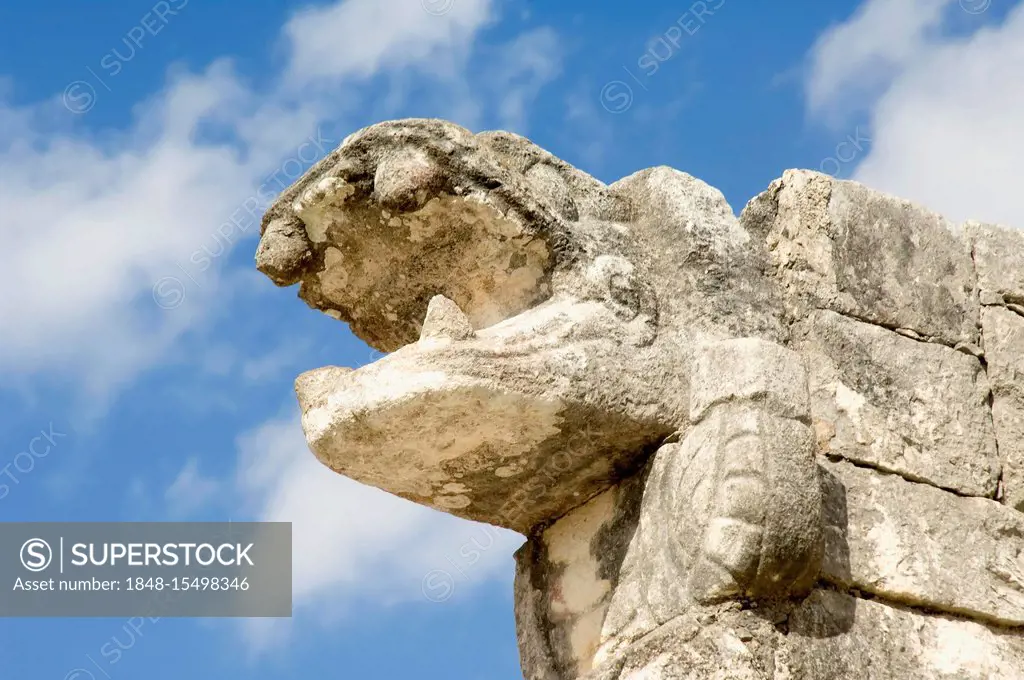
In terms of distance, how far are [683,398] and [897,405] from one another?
0.66 metres

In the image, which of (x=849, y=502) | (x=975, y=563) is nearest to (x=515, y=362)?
(x=849, y=502)

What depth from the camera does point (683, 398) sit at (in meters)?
3.96

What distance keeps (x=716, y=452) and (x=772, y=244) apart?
0.90 metres

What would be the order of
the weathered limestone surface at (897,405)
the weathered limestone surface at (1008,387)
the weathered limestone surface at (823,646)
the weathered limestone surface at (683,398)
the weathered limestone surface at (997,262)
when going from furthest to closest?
the weathered limestone surface at (997,262), the weathered limestone surface at (1008,387), the weathered limestone surface at (897,405), the weathered limestone surface at (683,398), the weathered limestone surface at (823,646)

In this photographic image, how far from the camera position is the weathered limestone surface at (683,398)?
3660mm

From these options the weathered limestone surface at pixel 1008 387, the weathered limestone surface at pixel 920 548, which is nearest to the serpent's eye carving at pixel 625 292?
the weathered limestone surface at pixel 920 548

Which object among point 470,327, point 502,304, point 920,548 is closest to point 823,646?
point 920,548

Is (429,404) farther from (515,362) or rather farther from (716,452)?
Result: (716,452)

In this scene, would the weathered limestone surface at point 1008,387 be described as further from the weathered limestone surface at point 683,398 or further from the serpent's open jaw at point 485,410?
the serpent's open jaw at point 485,410

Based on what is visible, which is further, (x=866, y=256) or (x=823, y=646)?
(x=866, y=256)

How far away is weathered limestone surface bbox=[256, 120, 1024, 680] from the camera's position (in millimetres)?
3660

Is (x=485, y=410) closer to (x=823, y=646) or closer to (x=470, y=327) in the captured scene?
(x=470, y=327)

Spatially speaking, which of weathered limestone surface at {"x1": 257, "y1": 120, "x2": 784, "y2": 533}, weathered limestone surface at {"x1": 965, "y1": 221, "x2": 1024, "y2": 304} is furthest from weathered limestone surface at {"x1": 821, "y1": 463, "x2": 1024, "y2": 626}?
weathered limestone surface at {"x1": 965, "y1": 221, "x2": 1024, "y2": 304}

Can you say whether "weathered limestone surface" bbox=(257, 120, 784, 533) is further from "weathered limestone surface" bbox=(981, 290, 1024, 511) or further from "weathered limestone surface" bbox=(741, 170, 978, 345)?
"weathered limestone surface" bbox=(981, 290, 1024, 511)
